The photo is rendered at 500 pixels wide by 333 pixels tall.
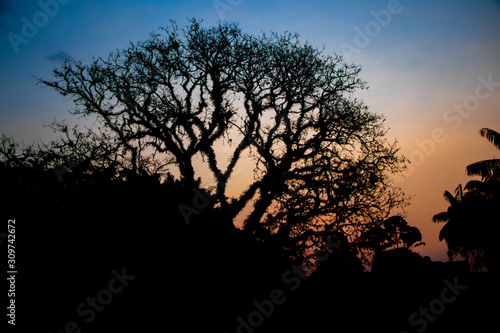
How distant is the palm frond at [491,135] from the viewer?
19375 millimetres

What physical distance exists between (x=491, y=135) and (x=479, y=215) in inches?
266

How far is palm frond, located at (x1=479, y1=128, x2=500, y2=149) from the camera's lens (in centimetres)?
1938

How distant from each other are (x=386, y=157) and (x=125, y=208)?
1334cm

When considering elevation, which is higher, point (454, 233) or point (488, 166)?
point (488, 166)

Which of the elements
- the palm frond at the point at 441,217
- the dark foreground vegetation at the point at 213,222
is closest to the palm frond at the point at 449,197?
the palm frond at the point at 441,217

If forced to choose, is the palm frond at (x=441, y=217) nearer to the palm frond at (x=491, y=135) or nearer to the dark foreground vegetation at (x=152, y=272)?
the palm frond at (x=491, y=135)

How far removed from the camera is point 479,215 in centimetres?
2278

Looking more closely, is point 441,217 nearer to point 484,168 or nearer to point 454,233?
point 454,233

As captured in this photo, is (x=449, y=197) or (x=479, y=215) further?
(x=449, y=197)

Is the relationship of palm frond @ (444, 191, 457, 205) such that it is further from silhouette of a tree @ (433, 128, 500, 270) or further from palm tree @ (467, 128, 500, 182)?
palm tree @ (467, 128, 500, 182)

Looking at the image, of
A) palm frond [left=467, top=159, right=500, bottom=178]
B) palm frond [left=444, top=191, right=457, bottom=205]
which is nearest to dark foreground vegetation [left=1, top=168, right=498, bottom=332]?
palm frond [left=467, top=159, right=500, bottom=178]

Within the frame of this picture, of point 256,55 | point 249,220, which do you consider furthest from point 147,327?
point 256,55

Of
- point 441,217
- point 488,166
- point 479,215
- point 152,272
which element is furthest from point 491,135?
point 152,272

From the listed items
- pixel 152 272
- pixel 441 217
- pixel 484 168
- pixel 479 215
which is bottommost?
pixel 152 272
